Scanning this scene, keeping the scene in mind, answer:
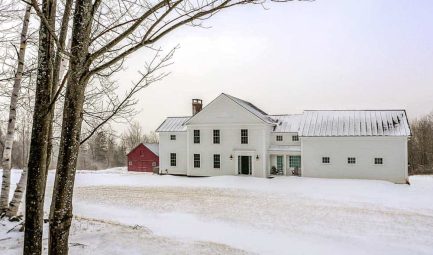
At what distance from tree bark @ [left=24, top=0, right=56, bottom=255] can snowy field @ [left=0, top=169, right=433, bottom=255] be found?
3547 mm

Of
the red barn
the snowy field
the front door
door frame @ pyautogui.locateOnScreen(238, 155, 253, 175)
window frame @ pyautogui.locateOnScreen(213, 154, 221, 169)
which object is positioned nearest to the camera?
the snowy field

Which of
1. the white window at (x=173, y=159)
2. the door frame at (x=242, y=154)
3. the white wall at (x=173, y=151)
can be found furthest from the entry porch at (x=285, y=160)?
the white window at (x=173, y=159)

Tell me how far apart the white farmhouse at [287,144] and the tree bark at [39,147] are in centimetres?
2525

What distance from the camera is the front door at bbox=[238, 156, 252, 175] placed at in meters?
29.7

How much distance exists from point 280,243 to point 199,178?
1942 centimetres

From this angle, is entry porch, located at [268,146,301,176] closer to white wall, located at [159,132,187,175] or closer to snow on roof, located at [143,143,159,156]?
white wall, located at [159,132,187,175]

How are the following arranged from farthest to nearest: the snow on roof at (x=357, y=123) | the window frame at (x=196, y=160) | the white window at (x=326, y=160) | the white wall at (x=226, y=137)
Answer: the window frame at (x=196, y=160), the white wall at (x=226, y=137), the white window at (x=326, y=160), the snow on roof at (x=357, y=123)

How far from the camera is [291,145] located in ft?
98.3

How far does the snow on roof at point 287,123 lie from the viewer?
99.4 feet

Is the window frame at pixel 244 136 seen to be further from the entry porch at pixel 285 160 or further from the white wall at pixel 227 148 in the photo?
the entry porch at pixel 285 160

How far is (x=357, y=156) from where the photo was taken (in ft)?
87.8

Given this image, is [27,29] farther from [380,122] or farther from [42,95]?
[380,122]

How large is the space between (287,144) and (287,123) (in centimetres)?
224

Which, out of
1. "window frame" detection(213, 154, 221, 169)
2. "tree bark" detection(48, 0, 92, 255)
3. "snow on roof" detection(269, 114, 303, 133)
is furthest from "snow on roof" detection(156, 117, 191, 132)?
"tree bark" detection(48, 0, 92, 255)
